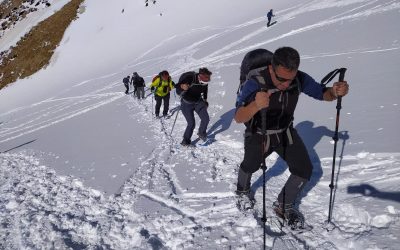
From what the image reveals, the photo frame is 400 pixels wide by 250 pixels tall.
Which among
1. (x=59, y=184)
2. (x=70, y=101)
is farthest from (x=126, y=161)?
(x=70, y=101)

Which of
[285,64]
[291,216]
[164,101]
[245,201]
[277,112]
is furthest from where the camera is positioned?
[164,101]

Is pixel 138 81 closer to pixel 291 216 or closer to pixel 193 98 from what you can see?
pixel 193 98

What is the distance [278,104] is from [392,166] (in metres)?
2.39

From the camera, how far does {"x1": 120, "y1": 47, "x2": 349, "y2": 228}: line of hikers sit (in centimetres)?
417

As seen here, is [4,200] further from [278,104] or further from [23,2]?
[23,2]

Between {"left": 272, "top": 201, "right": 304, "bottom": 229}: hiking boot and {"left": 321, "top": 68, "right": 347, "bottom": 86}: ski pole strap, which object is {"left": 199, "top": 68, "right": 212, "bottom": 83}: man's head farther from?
{"left": 272, "top": 201, "right": 304, "bottom": 229}: hiking boot

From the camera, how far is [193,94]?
926 centimetres

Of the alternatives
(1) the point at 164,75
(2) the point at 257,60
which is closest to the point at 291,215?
(2) the point at 257,60

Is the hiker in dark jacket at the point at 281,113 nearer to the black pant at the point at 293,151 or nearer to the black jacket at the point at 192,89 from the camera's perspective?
the black pant at the point at 293,151

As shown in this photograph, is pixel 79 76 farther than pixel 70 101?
Yes

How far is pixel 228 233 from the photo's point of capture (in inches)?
200

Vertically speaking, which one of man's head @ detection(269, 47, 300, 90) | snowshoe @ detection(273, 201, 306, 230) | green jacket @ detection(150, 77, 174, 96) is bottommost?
snowshoe @ detection(273, 201, 306, 230)

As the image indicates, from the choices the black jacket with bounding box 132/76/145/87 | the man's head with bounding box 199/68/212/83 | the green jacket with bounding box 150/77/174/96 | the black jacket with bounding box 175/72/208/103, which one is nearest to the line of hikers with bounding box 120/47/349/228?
the man's head with bounding box 199/68/212/83

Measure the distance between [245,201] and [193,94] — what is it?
4.10m
